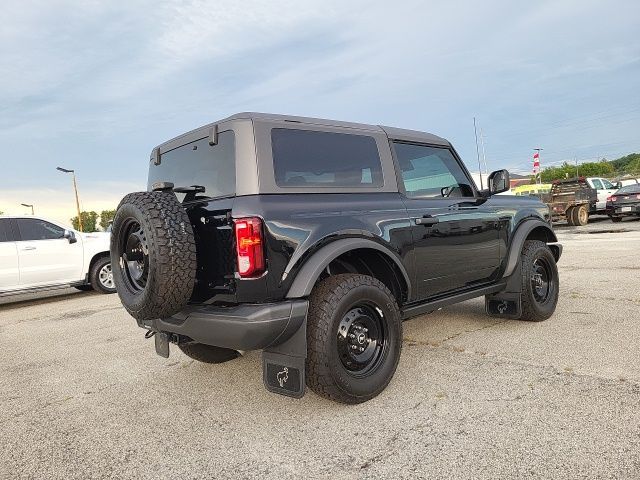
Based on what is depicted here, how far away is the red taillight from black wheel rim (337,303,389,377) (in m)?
0.67

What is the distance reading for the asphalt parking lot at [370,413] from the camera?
240 cm

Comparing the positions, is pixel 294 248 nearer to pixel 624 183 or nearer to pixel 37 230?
pixel 37 230

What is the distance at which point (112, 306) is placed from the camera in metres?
7.86

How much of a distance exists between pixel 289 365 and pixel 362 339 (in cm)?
58

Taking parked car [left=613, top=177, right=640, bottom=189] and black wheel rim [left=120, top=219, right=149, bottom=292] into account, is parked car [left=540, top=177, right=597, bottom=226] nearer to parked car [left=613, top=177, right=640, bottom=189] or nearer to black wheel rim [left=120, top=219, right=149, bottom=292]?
parked car [left=613, top=177, right=640, bottom=189]

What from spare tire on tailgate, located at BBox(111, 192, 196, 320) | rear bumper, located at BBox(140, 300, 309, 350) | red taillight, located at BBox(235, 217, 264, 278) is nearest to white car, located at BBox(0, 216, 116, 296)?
spare tire on tailgate, located at BBox(111, 192, 196, 320)

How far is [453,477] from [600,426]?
0.93 metres

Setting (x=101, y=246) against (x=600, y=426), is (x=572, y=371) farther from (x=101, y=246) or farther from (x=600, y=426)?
(x=101, y=246)

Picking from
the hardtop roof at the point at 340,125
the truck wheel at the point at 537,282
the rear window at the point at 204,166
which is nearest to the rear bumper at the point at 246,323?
the rear window at the point at 204,166

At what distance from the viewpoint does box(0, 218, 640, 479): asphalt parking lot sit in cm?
240

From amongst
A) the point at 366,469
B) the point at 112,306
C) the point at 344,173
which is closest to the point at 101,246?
the point at 112,306

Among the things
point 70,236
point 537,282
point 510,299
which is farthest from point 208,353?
point 70,236

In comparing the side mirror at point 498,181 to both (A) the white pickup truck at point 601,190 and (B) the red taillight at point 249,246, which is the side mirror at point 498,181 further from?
(A) the white pickup truck at point 601,190

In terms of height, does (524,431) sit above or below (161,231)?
below
